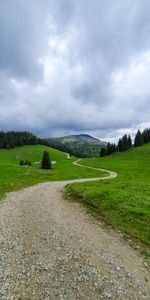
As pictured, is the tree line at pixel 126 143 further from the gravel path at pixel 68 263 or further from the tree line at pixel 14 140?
the gravel path at pixel 68 263

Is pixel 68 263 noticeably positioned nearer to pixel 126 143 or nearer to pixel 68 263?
pixel 68 263

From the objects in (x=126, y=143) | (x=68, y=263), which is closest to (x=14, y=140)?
(x=126, y=143)

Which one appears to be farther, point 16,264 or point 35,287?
point 16,264

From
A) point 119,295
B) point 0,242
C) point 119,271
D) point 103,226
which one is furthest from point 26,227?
point 119,295

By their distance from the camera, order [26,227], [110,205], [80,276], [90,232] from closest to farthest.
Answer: [80,276]
[90,232]
[26,227]
[110,205]

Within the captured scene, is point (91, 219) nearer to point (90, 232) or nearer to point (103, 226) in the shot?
point (103, 226)

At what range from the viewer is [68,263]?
7277 mm

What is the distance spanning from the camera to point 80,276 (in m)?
6.48

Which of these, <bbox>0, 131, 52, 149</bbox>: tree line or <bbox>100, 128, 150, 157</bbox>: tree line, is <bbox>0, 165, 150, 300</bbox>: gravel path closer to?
<bbox>100, 128, 150, 157</bbox>: tree line

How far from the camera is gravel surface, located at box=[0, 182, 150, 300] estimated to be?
5789 millimetres

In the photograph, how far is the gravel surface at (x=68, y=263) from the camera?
5.79 m

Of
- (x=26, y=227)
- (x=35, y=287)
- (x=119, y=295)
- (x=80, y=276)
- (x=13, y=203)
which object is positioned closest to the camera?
(x=119, y=295)

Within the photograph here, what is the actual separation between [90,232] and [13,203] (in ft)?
32.2

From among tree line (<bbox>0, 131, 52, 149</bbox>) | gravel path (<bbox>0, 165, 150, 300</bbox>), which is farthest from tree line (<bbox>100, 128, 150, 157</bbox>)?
gravel path (<bbox>0, 165, 150, 300</bbox>)
